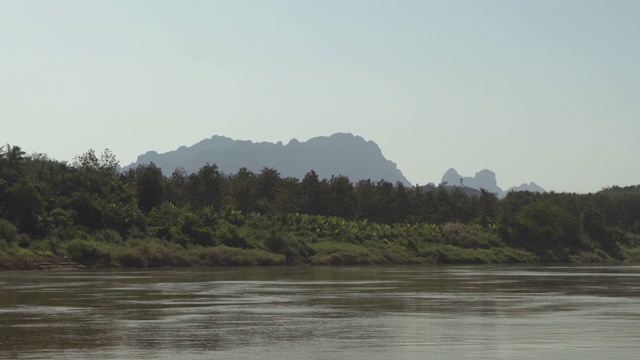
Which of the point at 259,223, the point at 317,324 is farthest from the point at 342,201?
the point at 317,324

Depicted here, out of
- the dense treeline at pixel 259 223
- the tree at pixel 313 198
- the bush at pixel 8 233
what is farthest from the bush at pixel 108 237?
the tree at pixel 313 198

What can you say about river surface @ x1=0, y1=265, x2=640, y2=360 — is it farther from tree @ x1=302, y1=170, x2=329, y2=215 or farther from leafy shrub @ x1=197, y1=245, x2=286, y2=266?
tree @ x1=302, y1=170, x2=329, y2=215

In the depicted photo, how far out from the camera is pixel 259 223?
114m

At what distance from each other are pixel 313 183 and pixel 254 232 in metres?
43.9

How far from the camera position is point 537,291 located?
4591cm

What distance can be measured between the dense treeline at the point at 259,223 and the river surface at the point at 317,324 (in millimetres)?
44376

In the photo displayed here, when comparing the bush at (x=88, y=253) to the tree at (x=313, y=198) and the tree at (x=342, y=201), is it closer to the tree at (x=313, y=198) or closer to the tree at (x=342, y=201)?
the tree at (x=313, y=198)

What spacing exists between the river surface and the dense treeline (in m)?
44.4

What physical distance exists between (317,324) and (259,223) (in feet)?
285

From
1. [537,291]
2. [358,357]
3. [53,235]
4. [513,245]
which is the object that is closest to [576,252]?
[513,245]

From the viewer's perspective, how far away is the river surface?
20.4 m

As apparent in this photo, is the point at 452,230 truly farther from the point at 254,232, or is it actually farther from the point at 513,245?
the point at 254,232

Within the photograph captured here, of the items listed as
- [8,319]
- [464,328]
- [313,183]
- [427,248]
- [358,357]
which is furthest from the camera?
[313,183]

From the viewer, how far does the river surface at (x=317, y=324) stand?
802 inches
